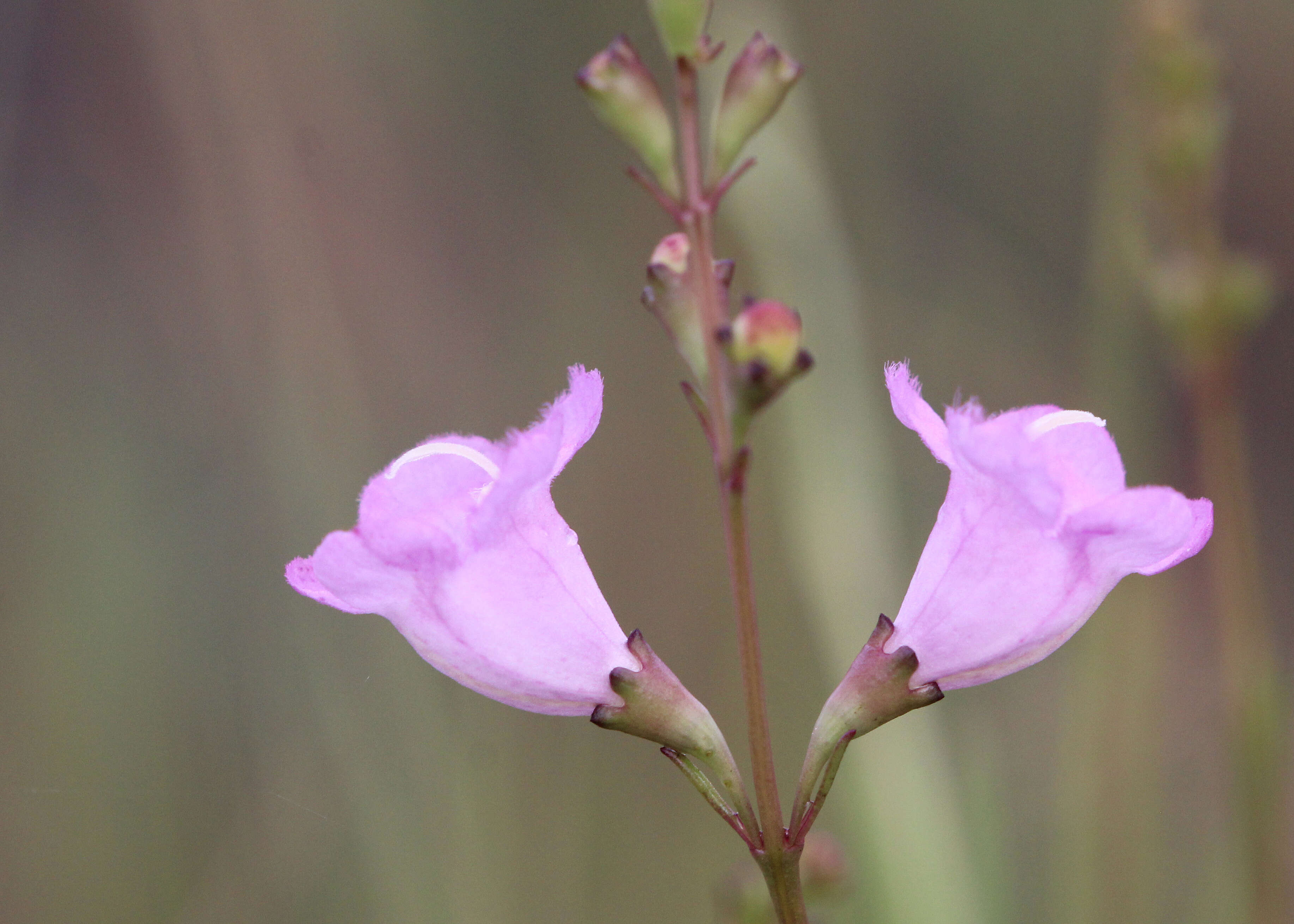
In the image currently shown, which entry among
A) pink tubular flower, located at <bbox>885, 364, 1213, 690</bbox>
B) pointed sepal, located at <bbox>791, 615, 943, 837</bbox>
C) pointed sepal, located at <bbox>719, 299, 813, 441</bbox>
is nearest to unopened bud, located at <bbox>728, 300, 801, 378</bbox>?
pointed sepal, located at <bbox>719, 299, 813, 441</bbox>

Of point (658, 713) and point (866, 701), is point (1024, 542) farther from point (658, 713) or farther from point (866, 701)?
point (658, 713)

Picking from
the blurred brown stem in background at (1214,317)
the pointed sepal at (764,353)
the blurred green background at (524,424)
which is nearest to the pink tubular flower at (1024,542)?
the pointed sepal at (764,353)

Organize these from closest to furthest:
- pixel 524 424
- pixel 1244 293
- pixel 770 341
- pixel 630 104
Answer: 1. pixel 770 341
2. pixel 630 104
3. pixel 1244 293
4. pixel 524 424

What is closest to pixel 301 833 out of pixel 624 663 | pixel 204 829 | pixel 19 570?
pixel 204 829

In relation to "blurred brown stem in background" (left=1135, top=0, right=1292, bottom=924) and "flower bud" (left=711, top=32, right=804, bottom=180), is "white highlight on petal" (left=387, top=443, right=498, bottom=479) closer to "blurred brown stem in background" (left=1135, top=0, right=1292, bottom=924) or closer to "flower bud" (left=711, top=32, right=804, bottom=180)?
"flower bud" (left=711, top=32, right=804, bottom=180)

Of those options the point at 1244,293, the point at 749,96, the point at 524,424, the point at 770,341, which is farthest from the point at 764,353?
the point at 524,424

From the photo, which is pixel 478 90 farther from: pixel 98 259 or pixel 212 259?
pixel 212 259
